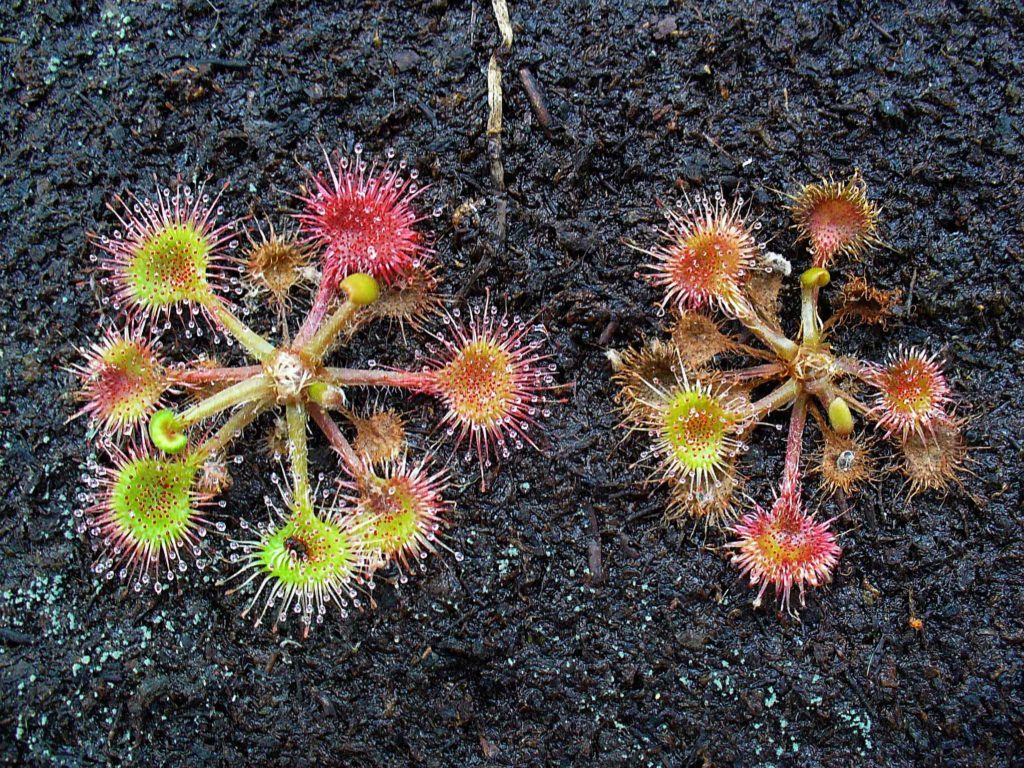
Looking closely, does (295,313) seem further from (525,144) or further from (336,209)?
(525,144)

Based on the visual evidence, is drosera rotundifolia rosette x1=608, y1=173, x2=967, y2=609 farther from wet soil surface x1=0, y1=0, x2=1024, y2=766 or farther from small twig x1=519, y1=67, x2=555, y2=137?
small twig x1=519, y1=67, x2=555, y2=137

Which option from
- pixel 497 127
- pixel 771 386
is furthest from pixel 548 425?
pixel 497 127

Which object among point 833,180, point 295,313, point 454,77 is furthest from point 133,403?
point 833,180

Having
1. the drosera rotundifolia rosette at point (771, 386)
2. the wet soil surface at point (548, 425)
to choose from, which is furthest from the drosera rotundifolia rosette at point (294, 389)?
the drosera rotundifolia rosette at point (771, 386)

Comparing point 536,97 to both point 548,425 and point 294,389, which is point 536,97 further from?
point 294,389

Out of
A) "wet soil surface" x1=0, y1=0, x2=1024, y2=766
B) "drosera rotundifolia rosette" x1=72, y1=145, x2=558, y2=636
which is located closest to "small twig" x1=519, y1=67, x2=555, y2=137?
"wet soil surface" x1=0, y1=0, x2=1024, y2=766
